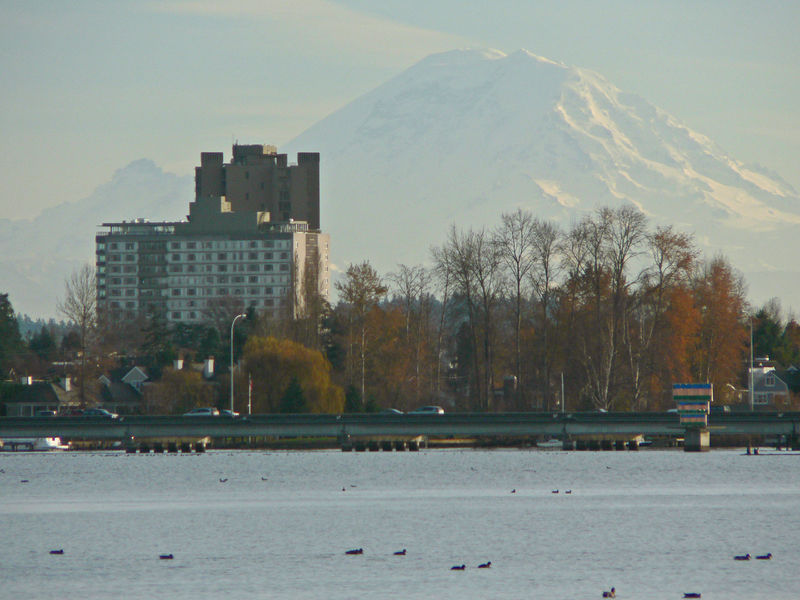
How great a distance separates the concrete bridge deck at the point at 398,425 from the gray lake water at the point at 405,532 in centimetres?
1994

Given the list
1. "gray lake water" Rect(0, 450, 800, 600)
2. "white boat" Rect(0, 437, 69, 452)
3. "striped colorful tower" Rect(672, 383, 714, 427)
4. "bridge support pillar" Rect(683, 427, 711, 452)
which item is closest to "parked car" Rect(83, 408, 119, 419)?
"white boat" Rect(0, 437, 69, 452)

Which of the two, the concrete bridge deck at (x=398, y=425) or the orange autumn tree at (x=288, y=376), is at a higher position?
the orange autumn tree at (x=288, y=376)

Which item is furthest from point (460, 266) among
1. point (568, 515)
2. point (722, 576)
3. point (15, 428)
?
point (722, 576)

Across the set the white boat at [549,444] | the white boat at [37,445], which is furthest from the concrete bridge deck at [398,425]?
the white boat at [37,445]

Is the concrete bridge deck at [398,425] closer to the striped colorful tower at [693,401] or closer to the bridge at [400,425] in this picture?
the bridge at [400,425]

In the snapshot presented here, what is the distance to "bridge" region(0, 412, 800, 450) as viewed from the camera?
12900 centimetres

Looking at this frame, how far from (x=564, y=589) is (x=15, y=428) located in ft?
329

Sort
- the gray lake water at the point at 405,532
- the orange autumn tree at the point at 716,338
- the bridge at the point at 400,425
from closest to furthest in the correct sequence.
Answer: the gray lake water at the point at 405,532
the bridge at the point at 400,425
the orange autumn tree at the point at 716,338

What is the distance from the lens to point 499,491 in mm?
83875

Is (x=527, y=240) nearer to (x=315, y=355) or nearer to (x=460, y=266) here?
(x=460, y=266)

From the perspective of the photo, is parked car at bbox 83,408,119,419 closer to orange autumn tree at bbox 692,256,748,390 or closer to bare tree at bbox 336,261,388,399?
bare tree at bbox 336,261,388,399

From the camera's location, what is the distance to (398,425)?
134 m

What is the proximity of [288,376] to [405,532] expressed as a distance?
3375 inches

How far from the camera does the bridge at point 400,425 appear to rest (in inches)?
5079
